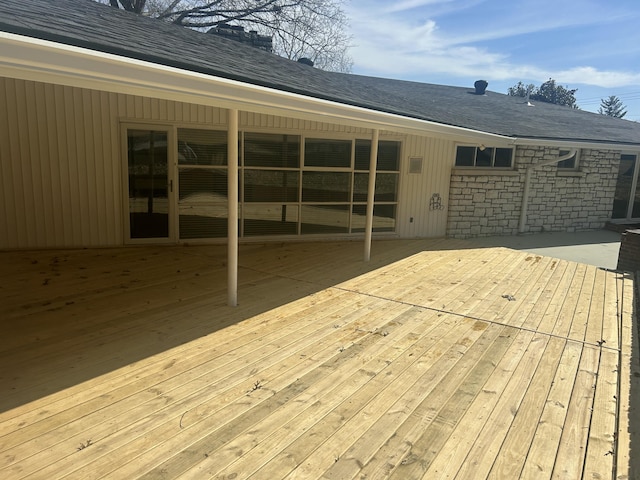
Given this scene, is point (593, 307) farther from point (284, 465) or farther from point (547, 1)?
point (547, 1)

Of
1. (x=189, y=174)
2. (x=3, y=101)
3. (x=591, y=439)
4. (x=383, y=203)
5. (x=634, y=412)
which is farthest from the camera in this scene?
(x=383, y=203)

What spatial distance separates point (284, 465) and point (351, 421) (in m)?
0.55

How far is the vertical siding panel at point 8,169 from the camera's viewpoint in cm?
596

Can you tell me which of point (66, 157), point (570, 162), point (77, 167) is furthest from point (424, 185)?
point (66, 157)

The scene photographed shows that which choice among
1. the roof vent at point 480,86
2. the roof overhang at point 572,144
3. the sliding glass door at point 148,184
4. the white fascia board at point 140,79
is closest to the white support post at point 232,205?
the white fascia board at point 140,79

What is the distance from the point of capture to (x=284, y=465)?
2133 mm

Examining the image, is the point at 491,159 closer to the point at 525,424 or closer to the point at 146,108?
the point at 146,108

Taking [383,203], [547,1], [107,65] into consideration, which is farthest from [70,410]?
[547,1]

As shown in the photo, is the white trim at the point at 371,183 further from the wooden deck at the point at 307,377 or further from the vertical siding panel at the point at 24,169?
the vertical siding panel at the point at 24,169

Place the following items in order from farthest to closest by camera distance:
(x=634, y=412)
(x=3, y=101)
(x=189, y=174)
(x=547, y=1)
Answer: (x=547, y=1) < (x=189, y=174) < (x=3, y=101) < (x=634, y=412)

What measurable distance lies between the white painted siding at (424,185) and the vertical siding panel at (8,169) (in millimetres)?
6594

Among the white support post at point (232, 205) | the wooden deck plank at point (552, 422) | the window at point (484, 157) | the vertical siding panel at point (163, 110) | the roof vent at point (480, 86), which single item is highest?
the roof vent at point (480, 86)

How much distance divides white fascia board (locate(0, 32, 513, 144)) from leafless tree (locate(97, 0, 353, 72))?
557 inches

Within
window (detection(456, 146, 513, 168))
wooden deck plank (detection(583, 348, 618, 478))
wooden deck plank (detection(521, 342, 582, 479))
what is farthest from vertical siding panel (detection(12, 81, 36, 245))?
window (detection(456, 146, 513, 168))
